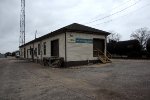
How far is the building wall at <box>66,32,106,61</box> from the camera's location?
2111 centimetres

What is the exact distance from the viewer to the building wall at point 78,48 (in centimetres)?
2111

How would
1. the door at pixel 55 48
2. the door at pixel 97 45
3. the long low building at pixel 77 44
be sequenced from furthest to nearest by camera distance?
the door at pixel 55 48
the door at pixel 97 45
the long low building at pixel 77 44

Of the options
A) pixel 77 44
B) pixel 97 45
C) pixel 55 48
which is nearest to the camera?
pixel 77 44

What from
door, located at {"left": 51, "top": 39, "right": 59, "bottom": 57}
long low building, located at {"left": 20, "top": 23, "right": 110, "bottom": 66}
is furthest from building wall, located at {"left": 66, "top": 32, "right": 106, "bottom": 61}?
door, located at {"left": 51, "top": 39, "right": 59, "bottom": 57}

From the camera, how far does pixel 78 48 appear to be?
71.3 feet

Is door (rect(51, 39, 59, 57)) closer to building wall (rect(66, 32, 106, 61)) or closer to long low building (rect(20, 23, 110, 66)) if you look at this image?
long low building (rect(20, 23, 110, 66))

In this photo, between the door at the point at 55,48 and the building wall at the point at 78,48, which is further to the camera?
the door at the point at 55,48

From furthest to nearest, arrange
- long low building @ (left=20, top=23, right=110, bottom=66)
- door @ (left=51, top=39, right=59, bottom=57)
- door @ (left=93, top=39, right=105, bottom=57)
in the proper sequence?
1. door @ (left=51, top=39, right=59, bottom=57)
2. door @ (left=93, top=39, right=105, bottom=57)
3. long low building @ (left=20, top=23, right=110, bottom=66)

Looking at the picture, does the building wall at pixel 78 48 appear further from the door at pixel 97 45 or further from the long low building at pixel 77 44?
the door at pixel 97 45

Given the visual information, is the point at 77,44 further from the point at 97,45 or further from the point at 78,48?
the point at 97,45


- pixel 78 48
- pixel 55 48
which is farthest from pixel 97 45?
pixel 55 48

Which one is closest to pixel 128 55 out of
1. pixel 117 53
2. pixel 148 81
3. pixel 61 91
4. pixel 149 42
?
pixel 117 53

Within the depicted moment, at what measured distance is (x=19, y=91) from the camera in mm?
9203

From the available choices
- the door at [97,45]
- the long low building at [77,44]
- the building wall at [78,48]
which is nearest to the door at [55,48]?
the long low building at [77,44]
